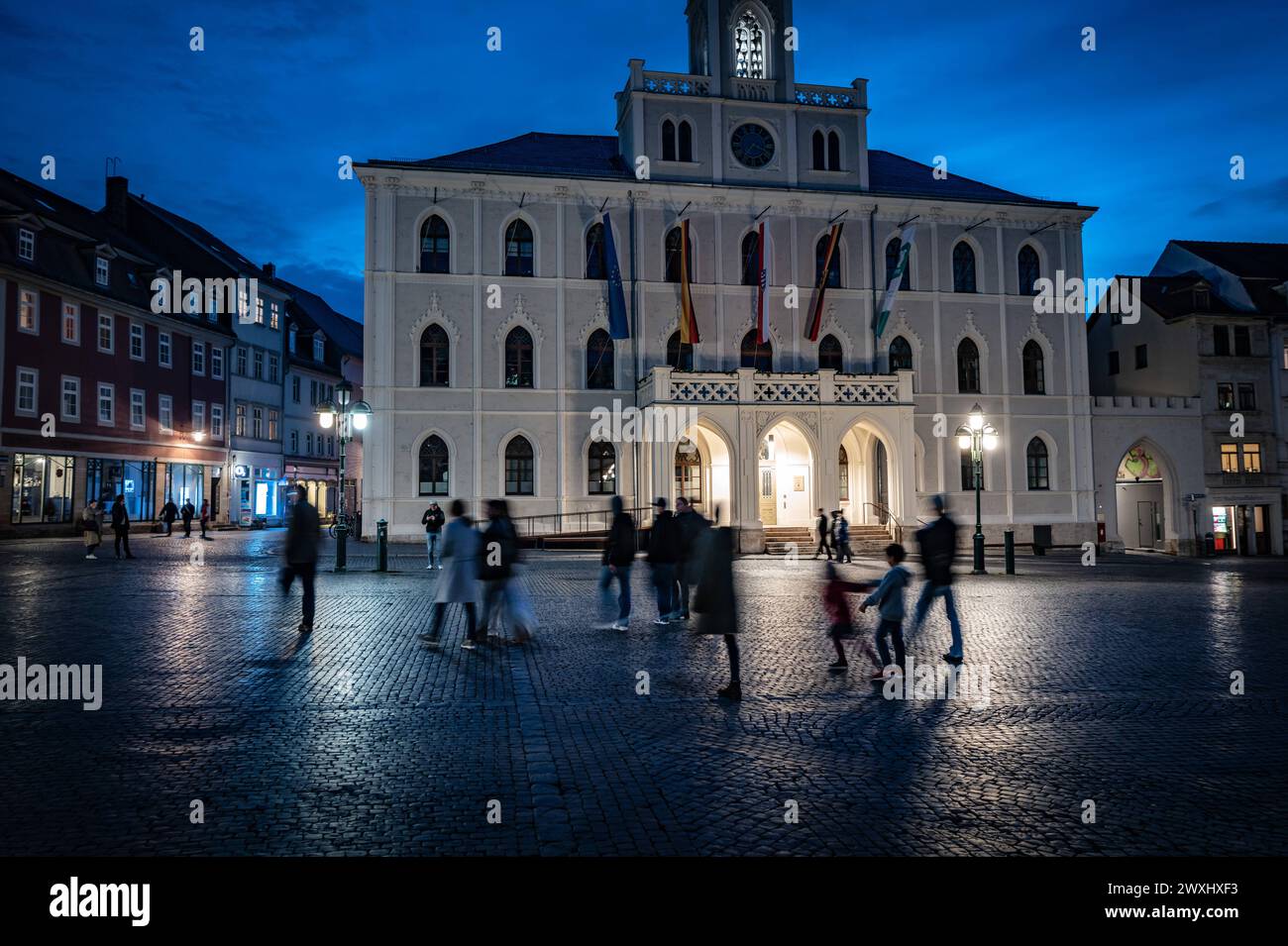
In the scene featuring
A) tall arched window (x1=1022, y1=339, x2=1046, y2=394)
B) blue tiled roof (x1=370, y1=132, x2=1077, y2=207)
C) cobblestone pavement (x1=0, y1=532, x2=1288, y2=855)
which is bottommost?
cobblestone pavement (x1=0, y1=532, x2=1288, y2=855)

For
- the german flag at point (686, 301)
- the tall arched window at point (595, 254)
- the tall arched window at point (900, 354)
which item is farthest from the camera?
the tall arched window at point (900, 354)

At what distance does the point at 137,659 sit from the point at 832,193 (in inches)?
1227

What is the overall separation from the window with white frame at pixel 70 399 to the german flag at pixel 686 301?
25.2 m

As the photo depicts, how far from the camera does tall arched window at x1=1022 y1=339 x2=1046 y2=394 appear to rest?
37.8 m

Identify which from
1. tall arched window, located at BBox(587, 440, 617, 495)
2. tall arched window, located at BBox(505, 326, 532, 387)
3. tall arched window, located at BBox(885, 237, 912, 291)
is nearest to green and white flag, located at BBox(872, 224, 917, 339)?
tall arched window, located at BBox(885, 237, 912, 291)

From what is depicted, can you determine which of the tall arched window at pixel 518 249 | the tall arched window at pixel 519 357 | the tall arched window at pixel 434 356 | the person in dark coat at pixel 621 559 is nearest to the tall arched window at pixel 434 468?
the tall arched window at pixel 434 356

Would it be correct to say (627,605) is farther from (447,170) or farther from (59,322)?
(59,322)

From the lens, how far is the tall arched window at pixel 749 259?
3541 centimetres

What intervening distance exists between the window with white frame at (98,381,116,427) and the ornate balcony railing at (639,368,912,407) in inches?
943

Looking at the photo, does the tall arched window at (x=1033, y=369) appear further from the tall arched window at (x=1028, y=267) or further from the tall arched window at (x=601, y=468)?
the tall arched window at (x=601, y=468)

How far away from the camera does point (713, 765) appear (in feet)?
20.9

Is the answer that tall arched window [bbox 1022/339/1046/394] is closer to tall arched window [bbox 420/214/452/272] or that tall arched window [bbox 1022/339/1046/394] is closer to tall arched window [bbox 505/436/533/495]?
tall arched window [bbox 505/436/533/495]

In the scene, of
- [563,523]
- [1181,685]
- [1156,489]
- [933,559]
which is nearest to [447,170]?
[563,523]

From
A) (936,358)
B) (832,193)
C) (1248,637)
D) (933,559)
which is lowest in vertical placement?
(1248,637)
